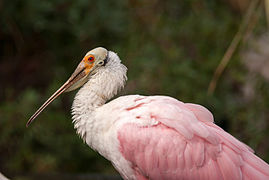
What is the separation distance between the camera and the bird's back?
3268 mm

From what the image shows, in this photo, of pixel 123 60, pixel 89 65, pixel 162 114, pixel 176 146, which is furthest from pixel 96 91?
pixel 123 60

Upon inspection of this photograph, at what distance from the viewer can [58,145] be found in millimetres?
6605

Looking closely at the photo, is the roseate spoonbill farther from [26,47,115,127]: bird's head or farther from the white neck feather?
[26,47,115,127]: bird's head

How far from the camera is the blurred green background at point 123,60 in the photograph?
6.11m

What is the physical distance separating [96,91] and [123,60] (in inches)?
116

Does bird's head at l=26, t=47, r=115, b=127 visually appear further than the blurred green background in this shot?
No

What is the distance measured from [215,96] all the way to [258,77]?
0.71 metres

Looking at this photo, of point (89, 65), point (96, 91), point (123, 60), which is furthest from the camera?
point (123, 60)

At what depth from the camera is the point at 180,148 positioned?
130 inches

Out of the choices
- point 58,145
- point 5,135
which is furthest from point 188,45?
point 5,135

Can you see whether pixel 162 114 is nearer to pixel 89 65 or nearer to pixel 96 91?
pixel 96 91

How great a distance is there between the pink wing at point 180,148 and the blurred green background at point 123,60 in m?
2.75

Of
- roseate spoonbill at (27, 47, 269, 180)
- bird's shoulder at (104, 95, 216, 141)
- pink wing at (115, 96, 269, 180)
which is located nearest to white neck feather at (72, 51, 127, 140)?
roseate spoonbill at (27, 47, 269, 180)

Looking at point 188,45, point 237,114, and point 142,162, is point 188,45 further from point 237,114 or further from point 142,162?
point 142,162
